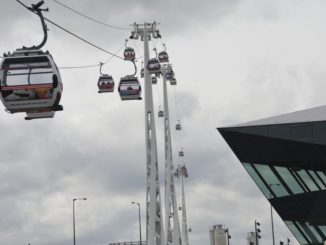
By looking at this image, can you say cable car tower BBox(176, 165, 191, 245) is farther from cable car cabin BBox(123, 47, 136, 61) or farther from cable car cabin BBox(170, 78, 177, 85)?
cable car cabin BBox(123, 47, 136, 61)

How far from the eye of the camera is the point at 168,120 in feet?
244

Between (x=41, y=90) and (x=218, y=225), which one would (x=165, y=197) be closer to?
(x=41, y=90)

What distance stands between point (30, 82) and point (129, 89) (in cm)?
1408

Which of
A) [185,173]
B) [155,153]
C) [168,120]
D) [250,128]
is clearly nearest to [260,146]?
[250,128]

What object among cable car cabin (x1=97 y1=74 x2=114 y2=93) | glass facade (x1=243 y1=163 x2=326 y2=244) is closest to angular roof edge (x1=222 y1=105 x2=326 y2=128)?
glass facade (x1=243 y1=163 x2=326 y2=244)

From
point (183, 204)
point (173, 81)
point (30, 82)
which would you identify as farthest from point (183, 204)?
point (30, 82)

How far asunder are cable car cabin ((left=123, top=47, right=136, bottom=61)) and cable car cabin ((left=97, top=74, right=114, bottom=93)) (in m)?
7.60

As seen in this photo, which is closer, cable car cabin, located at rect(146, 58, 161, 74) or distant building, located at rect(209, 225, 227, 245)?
cable car cabin, located at rect(146, 58, 161, 74)

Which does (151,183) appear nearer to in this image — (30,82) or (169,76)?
(30,82)

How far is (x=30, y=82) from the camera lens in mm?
Answer: 26203

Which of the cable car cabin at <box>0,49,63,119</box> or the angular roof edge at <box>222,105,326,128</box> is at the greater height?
the angular roof edge at <box>222,105,326,128</box>

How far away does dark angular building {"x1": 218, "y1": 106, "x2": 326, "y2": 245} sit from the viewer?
53000mm

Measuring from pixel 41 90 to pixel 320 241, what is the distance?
3970 centimetres

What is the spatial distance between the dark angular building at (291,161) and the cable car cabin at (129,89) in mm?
16689
